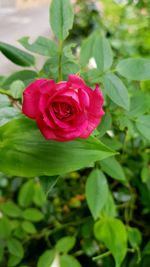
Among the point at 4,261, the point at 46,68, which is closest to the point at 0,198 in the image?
the point at 4,261

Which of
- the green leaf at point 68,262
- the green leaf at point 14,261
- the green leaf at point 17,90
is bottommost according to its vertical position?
the green leaf at point 14,261

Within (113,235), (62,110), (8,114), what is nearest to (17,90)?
(8,114)

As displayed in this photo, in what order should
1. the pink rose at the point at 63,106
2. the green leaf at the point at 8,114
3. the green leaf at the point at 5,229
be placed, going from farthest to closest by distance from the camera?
the green leaf at the point at 5,229, the green leaf at the point at 8,114, the pink rose at the point at 63,106

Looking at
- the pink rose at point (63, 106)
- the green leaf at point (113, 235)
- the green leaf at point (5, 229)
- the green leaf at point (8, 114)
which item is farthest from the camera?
the green leaf at point (5, 229)

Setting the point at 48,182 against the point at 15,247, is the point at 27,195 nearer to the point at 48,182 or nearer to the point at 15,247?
the point at 15,247

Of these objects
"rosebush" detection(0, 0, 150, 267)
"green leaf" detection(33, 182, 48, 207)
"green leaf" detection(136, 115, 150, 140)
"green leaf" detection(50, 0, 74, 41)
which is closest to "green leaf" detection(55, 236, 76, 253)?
"rosebush" detection(0, 0, 150, 267)

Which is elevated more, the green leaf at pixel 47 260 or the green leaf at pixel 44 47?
the green leaf at pixel 44 47

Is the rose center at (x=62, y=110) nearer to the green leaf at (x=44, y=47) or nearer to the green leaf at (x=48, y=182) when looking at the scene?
the green leaf at (x=48, y=182)

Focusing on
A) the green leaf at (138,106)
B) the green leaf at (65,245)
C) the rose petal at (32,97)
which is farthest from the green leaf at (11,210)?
the rose petal at (32,97)
